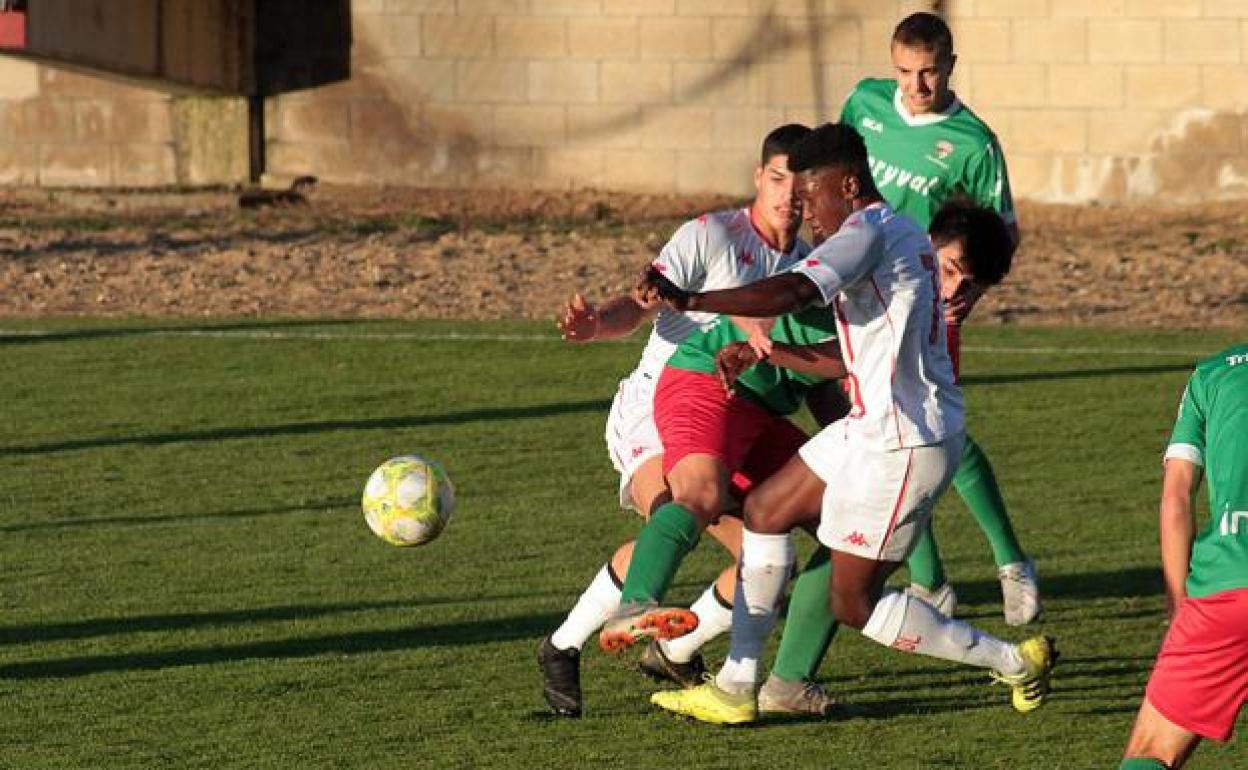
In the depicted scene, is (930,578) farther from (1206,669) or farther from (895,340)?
(1206,669)

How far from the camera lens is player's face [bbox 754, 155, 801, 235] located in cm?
797

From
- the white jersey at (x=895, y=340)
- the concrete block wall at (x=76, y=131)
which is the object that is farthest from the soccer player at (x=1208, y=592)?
the concrete block wall at (x=76, y=131)

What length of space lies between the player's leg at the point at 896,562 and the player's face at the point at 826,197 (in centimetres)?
66

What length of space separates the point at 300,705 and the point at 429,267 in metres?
12.1

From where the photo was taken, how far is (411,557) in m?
10.6

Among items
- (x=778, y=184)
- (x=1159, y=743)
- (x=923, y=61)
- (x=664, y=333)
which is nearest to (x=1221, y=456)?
(x=1159, y=743)

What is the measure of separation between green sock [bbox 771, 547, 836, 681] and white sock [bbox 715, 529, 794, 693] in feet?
0.42

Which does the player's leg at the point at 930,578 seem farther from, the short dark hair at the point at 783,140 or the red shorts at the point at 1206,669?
the red shorts at the point at 1206,669

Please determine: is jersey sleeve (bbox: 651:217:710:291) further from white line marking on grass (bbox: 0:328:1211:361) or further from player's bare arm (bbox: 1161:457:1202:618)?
white line marking on grass (bbox: 0:328:1211:361)

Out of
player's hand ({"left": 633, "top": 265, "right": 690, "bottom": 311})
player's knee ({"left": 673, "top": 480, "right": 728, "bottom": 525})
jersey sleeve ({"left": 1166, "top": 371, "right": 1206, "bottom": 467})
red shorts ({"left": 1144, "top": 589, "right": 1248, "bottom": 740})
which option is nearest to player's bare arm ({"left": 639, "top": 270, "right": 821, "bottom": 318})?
player's hand ({"left": 633, "top": 265, "right": 690, "bottom": 311})

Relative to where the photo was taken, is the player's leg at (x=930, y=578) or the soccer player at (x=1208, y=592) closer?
the soccer player at (x=1208, y=592)

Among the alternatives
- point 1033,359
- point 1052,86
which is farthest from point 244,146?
point 1033,359

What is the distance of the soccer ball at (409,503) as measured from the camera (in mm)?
8961

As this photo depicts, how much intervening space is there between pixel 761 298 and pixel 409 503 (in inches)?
94.1
